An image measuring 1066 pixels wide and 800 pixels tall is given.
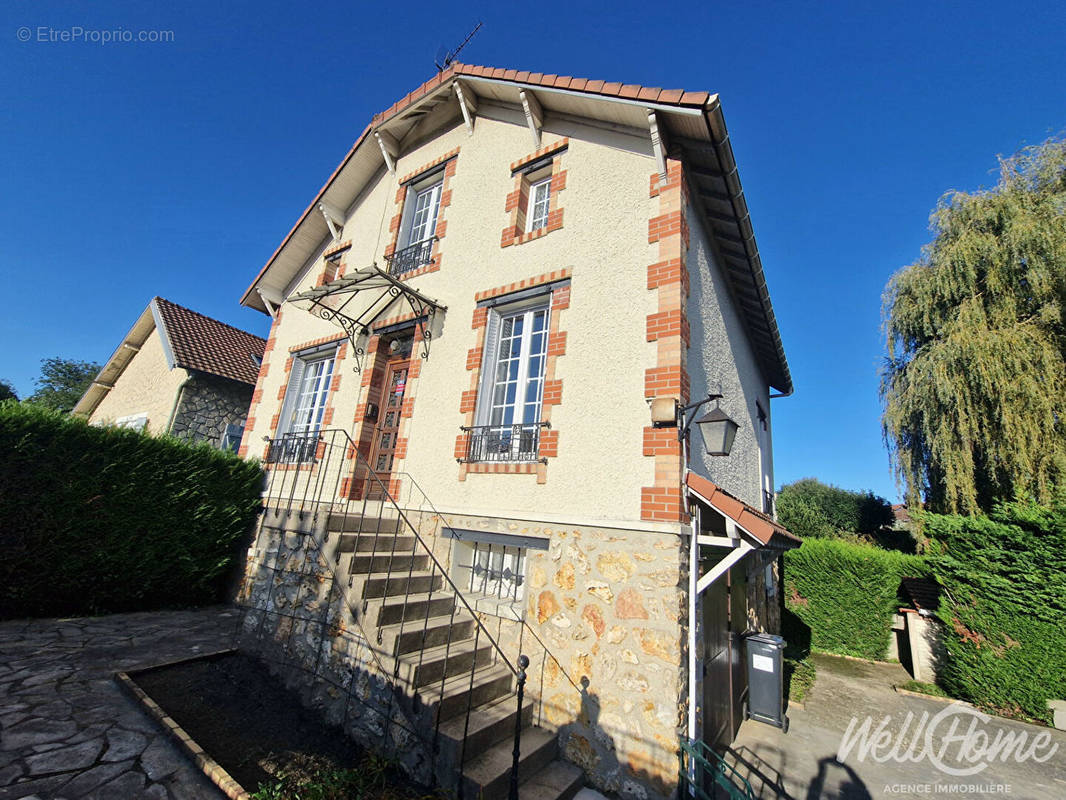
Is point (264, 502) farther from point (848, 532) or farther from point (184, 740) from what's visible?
point (848, 532)

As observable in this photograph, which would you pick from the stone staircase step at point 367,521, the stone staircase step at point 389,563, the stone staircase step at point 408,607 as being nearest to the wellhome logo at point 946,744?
the stone staircase step at point 408,607

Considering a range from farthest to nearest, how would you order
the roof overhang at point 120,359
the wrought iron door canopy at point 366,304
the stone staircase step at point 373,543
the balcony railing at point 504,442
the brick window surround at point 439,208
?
1. the roof overhang at point 120,359
2. the brick window surround at point 439,208
3. the wrought iron door canopy at point 366,304
4. the balcony railing at point 504,442
5. the stone staircase step at point 373,543

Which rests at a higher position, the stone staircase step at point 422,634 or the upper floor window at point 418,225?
the upper floor window at point 418,225

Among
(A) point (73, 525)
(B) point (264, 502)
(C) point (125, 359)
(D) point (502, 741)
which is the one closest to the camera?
(D) point (502, 741)

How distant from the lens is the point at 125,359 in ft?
46.1

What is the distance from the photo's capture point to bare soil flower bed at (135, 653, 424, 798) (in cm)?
345

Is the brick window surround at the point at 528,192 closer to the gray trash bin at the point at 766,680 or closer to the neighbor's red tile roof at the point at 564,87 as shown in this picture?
the neighbor's red tile roof at the point at 564,87

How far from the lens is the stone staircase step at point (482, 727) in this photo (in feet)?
11.1

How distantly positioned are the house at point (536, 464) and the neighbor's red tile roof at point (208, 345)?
5.24 metres

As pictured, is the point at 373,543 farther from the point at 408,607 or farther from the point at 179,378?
the point at 179,378

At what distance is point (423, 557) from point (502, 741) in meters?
2.18

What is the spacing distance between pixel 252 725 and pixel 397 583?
1.69 m

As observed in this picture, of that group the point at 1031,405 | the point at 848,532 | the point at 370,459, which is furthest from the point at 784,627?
the point at 370,459

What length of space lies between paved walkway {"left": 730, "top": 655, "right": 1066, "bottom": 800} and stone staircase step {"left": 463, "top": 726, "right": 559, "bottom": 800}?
5.89 feet
